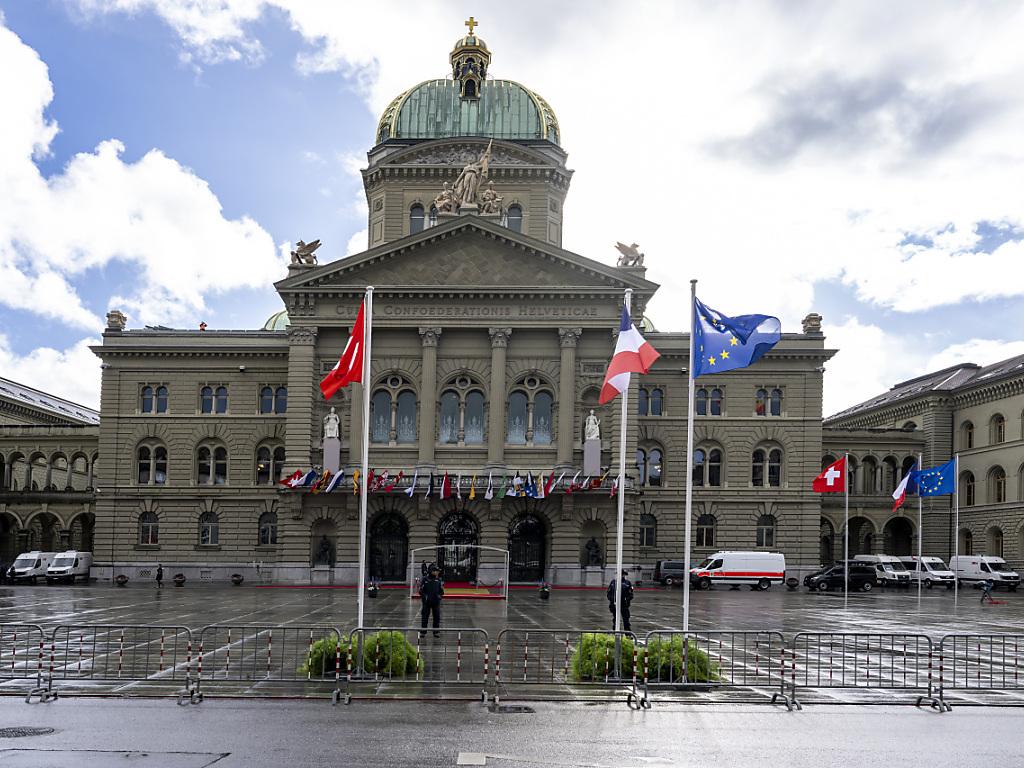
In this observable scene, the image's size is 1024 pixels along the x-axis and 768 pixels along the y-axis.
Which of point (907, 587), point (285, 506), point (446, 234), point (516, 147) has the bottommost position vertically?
point (907, 587)

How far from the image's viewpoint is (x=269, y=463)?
2849 inches

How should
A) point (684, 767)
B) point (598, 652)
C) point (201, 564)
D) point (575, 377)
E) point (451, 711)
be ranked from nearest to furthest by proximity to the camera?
1. point (684, 767)
2. point (451, 711)
3. point (598, 652)
4. point (575, 377)
5. point (201, 564)

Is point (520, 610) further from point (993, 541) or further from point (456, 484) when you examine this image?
point (993, 541)

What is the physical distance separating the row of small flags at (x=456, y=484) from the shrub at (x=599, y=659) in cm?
3725

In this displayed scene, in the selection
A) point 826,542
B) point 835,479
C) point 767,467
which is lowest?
point 826,542

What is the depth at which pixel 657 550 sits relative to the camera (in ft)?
238

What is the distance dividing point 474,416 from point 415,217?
17.7 meters

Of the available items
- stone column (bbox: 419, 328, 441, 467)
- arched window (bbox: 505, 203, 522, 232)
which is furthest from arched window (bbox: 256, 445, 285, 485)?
arched window (bbox: 505, 203, 522, 232)

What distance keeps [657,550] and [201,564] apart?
29969 mm

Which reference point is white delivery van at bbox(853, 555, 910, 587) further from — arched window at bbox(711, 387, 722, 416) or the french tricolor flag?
the french tricolor flag

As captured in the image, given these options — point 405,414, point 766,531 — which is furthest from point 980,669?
point 766,531

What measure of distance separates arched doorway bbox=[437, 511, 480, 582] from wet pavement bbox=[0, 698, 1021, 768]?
42.5 meters

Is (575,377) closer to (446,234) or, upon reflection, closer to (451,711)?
(446,234)

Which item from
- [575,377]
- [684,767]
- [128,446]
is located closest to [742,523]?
[575,377]
